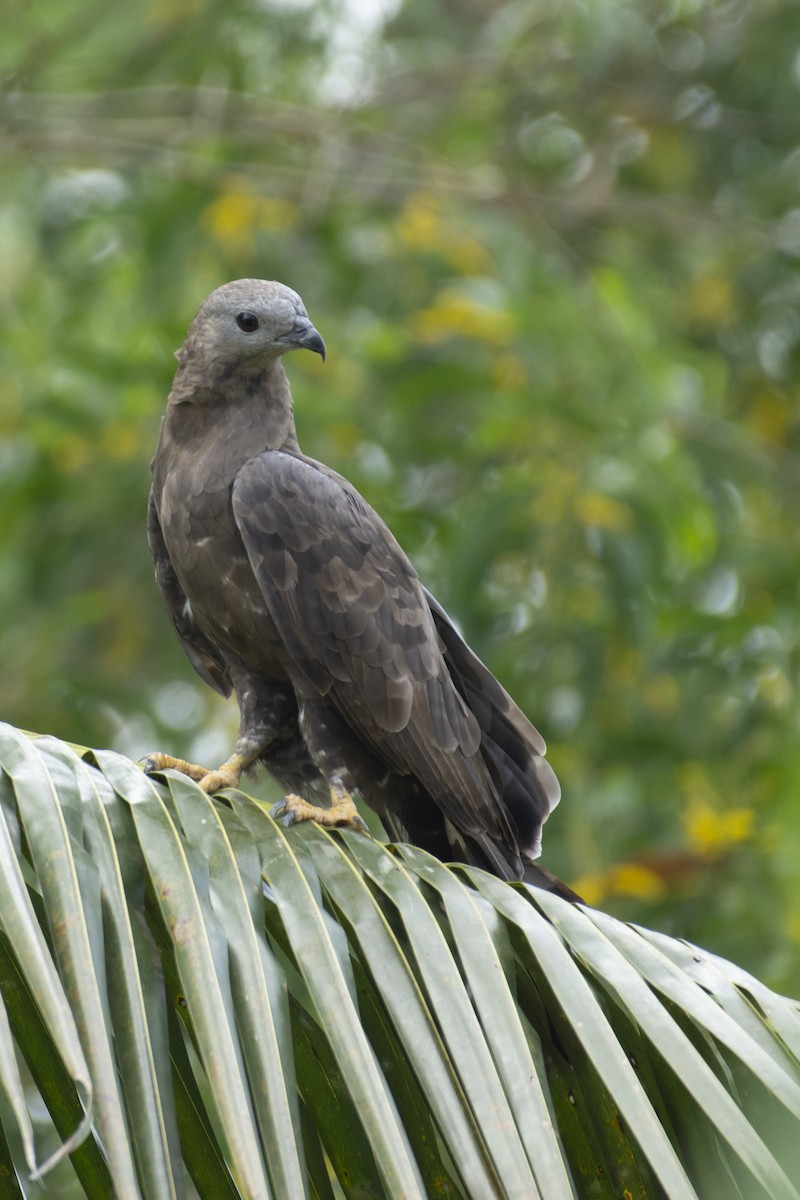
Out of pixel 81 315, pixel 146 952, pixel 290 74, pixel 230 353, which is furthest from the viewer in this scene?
pixel 290 74

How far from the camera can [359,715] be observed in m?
3.95

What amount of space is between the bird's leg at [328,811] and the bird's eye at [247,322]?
1340 mm

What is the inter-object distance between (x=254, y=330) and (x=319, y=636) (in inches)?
38.8

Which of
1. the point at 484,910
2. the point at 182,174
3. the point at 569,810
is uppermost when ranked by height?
the point at 182,174

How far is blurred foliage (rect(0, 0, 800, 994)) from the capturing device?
22.2 feet

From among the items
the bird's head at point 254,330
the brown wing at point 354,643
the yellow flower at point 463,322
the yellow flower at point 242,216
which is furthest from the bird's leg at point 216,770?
the yellow flower at point 242,216

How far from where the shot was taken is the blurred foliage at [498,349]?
677 cm

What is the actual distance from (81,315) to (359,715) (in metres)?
5.32

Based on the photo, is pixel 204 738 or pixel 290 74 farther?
pixel 290 74

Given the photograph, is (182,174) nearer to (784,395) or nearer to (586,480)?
(586,480)

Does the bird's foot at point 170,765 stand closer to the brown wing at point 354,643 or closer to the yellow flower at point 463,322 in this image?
the brown wing at point 354,643

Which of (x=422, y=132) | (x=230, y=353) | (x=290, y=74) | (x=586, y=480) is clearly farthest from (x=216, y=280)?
(x=230, y=353)

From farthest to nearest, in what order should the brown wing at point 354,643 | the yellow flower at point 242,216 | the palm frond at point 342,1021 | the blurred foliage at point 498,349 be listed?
the yellow flower at point 242,216, the blurred foliage at point 498,349, the brown wing at point 354,643, the palm frond at point 342,1021

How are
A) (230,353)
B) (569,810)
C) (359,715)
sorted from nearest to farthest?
(359,715) → (230,353) → (569,810)
